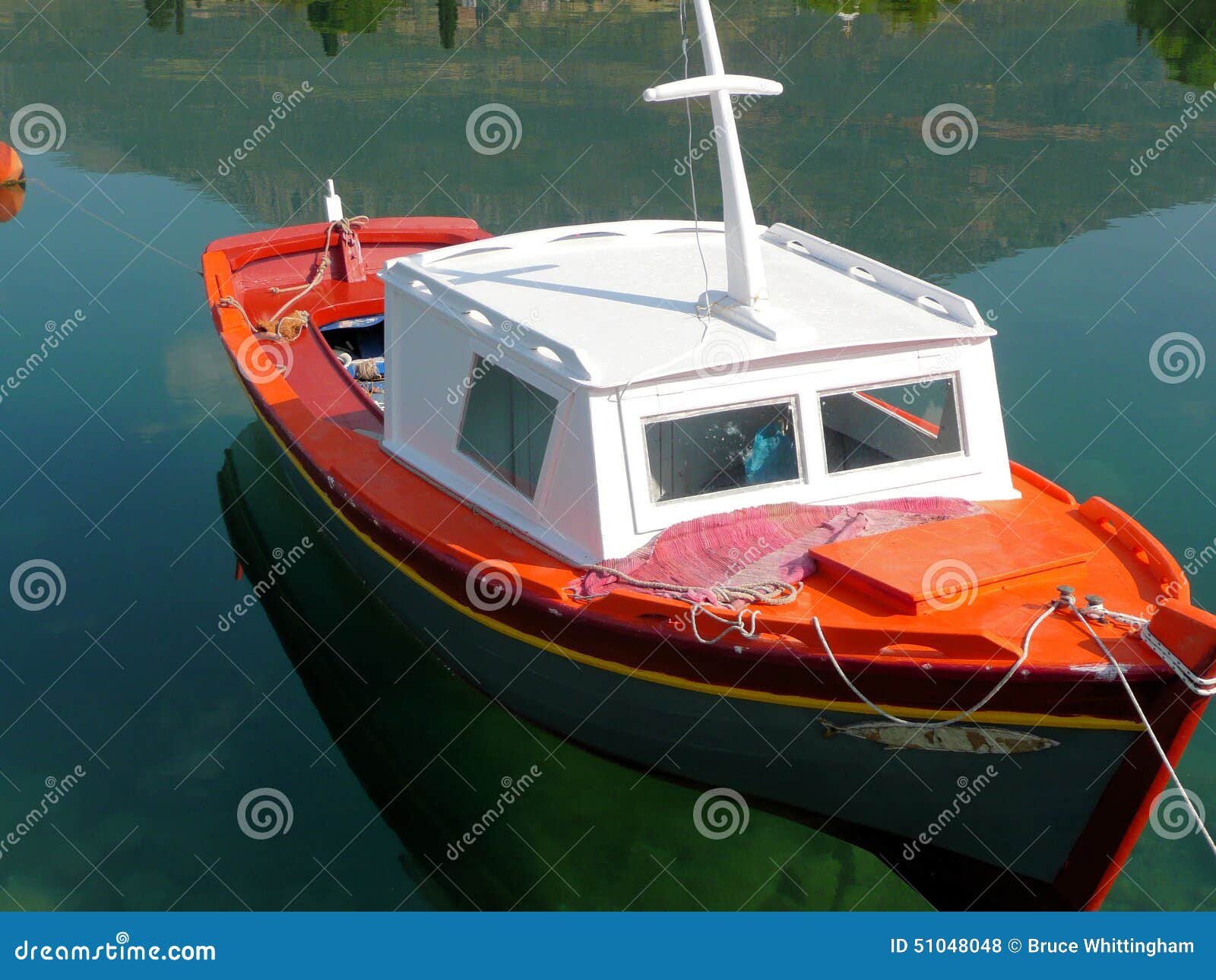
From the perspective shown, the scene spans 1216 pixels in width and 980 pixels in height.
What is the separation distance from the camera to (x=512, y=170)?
18969mm

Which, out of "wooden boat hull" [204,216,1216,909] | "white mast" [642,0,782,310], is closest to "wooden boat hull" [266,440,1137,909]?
"wooden boat hull" [204,216,1216,909]

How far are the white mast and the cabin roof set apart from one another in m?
0.17

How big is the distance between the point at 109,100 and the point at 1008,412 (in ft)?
60.3

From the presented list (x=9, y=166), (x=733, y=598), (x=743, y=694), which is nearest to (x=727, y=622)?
(x=733, y=598)

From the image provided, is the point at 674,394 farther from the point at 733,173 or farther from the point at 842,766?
the point at 842,766

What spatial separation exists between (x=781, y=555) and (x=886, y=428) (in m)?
1.20

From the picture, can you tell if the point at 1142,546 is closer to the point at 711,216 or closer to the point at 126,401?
the point at 126,401

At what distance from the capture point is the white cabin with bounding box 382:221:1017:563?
262 inches

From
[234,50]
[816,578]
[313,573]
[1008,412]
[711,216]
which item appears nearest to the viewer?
[816,578]

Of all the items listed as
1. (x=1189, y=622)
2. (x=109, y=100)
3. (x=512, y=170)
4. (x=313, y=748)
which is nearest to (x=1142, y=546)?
(x=1189, y=622)

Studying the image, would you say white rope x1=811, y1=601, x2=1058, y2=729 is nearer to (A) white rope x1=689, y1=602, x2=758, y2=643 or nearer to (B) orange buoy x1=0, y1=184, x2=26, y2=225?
(A) white rope x1=689, y1=602, x2=758, y2=643

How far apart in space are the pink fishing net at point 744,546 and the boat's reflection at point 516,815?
142 cm

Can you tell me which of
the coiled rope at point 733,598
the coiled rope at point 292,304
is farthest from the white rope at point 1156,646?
the coiled rope at point 292,304

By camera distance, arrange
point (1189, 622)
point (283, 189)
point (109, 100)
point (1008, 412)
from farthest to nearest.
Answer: point (109, 100) < point (283, 189) < point (1008, 412) < point (1189, 622)
